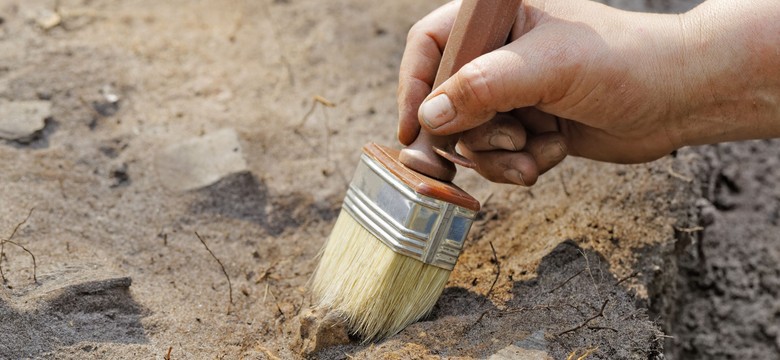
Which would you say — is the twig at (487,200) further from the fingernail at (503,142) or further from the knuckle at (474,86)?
the knuckle at (474,86)

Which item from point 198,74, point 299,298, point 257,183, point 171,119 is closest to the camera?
point 299,298

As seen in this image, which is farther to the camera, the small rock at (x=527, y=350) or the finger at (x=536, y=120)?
the finger at (x=536, y=120)

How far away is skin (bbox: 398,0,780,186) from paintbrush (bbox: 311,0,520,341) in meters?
0.10

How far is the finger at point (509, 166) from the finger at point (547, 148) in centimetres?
3

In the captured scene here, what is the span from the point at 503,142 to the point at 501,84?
0.37 meters

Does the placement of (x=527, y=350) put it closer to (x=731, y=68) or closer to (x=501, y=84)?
(x=501, y=84)

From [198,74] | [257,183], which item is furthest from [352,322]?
[198,74]

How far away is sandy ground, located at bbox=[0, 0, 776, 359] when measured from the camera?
2451mm

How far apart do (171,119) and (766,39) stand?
8.05 ft

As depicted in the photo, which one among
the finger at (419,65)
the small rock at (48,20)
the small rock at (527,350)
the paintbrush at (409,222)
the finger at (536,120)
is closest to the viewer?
the small rock at (527,350)

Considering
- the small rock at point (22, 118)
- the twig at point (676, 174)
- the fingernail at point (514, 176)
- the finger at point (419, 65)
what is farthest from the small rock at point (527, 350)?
the small rock at point (22, 118)

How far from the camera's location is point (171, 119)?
3.62 metres

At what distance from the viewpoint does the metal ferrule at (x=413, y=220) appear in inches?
93.3

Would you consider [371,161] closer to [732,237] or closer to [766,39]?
[766,39]
